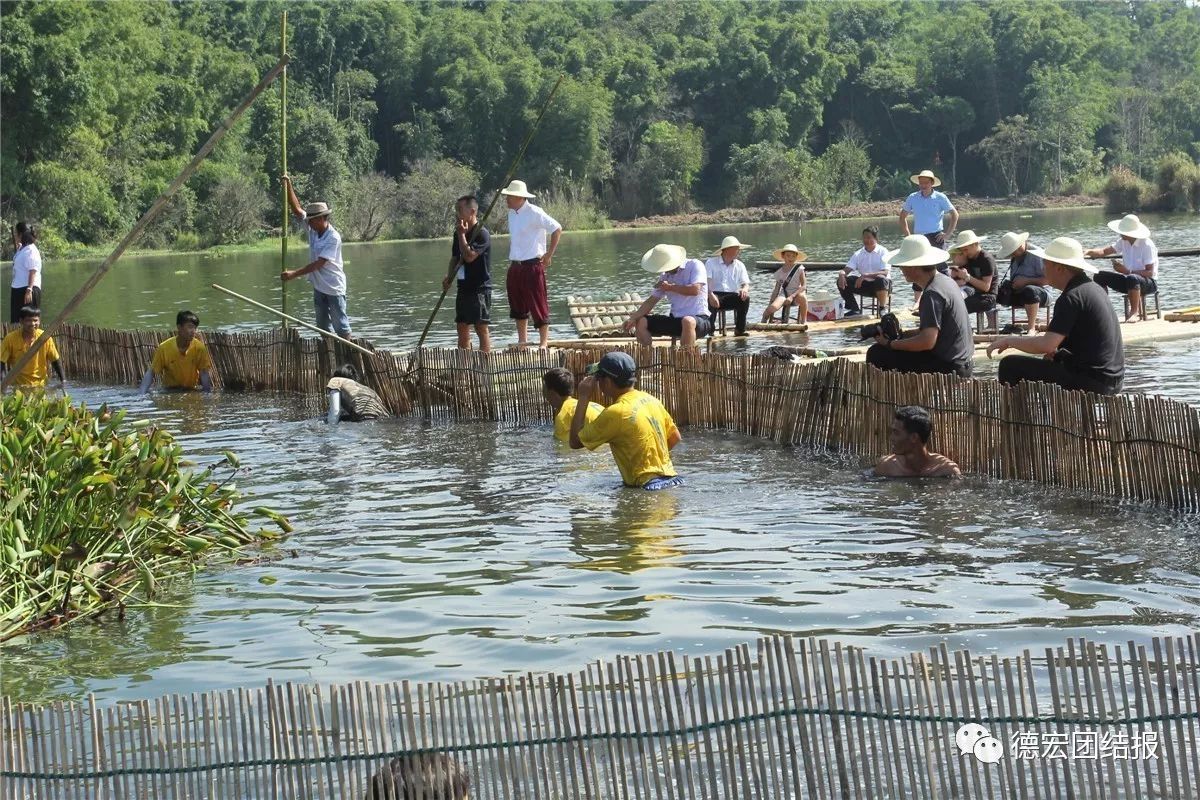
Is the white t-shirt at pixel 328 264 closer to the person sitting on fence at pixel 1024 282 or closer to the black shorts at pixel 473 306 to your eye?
the black shorts at pixel 473 306

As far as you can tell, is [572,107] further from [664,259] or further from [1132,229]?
[664,259]

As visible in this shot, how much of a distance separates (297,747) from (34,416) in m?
4.85

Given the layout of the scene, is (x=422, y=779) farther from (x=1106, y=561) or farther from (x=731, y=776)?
(x=1106, y=561)

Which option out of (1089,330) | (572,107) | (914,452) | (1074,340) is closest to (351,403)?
(914,452)

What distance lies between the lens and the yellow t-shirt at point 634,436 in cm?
1179

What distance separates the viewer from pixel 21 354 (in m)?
17.9

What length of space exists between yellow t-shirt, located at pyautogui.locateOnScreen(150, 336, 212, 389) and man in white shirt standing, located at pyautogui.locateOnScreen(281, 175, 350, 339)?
1.63m

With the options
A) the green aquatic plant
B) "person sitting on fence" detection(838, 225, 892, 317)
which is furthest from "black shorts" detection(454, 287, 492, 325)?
the green aquatic plant

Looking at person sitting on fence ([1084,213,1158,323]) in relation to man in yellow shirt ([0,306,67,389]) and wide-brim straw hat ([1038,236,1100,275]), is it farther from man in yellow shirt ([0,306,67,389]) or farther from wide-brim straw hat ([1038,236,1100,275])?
man in yellow shirt ([0,306,67,389])

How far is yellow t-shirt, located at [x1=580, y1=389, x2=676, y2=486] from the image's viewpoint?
1179cm

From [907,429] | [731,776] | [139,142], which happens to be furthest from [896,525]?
[139,142]

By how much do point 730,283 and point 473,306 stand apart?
173 inches

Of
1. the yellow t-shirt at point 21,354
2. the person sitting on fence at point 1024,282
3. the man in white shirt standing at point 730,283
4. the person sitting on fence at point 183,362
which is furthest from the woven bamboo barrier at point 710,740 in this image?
the man in white shirt standing at point 730,283

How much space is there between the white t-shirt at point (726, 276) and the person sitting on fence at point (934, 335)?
283 inches
